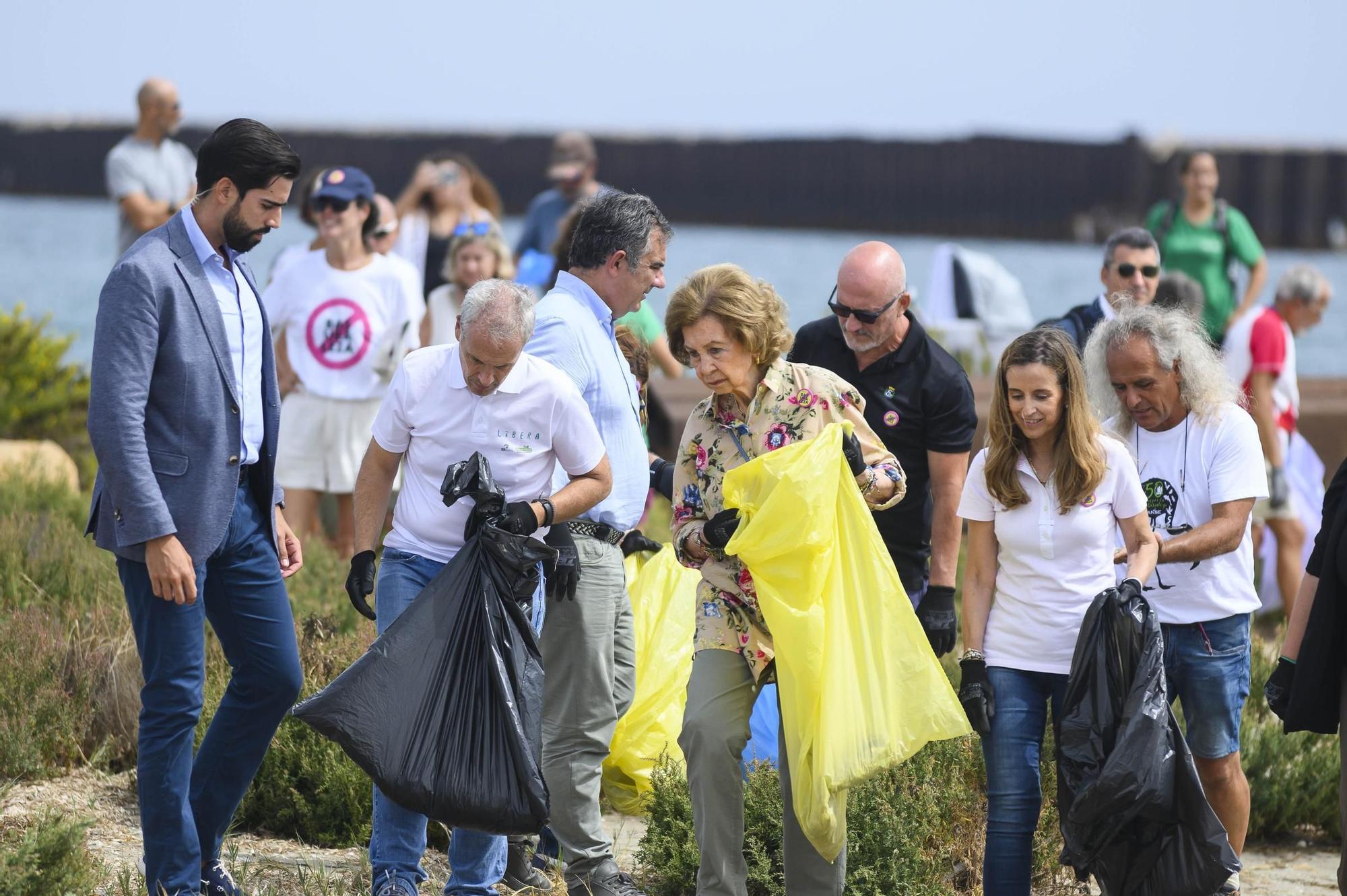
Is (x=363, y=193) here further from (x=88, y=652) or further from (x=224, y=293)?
(x=224, y=293)

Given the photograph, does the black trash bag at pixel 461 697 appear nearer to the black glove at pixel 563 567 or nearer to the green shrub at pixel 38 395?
the black glove at pixel 563 567

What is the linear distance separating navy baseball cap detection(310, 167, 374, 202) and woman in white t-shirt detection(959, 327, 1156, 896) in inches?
159

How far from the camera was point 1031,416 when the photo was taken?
439 centimetres

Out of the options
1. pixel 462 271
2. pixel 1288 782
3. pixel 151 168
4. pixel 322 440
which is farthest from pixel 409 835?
pixel 151 168

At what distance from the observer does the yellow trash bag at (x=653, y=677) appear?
5.67m

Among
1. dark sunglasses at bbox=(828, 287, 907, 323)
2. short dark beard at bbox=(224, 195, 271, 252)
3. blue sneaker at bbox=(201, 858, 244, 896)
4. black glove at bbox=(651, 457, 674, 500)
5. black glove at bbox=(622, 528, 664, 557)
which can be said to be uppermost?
short dark beard at bbox=(224, 195, 271, 252)

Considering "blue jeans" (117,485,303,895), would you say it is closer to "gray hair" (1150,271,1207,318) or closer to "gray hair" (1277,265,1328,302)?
"gray hair" (1150,271,1207,318)

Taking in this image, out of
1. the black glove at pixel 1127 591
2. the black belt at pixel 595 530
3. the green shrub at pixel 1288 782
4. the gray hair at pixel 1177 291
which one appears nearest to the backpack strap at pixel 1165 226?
the gray hair at pixel 1177 291

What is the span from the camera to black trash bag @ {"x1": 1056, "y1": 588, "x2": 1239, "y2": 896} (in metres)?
4.12

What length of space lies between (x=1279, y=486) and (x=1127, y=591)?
4376 millimetres

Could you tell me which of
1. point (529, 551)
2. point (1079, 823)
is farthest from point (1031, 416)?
point (529, 551)

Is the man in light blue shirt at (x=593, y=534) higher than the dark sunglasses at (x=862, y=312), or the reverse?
the dark sunglasses at (x=862, y=312)

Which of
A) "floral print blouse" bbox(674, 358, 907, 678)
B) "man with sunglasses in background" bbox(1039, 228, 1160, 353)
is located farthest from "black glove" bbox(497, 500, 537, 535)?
"man with sunglasses in background" bbox(1039, 228, 1160, 353)

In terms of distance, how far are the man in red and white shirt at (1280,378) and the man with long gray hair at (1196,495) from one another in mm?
3245
